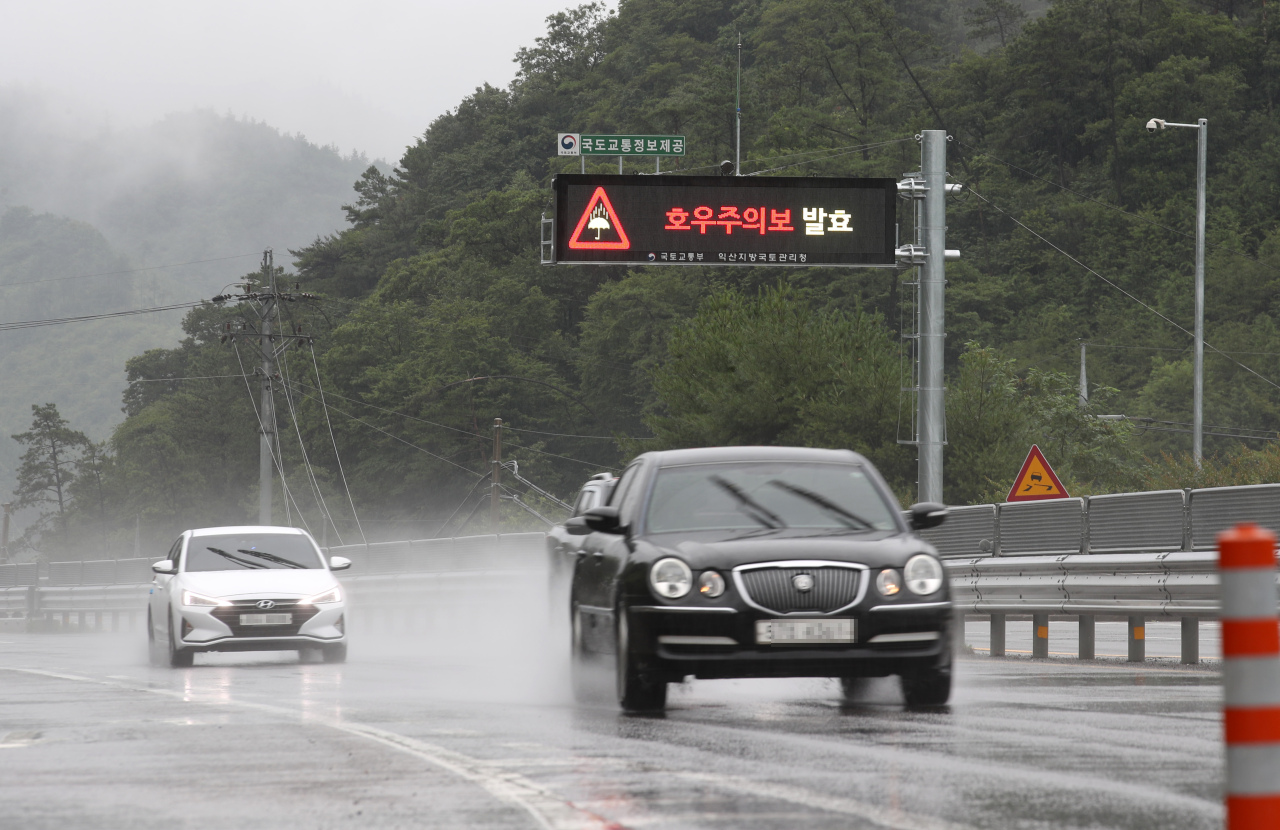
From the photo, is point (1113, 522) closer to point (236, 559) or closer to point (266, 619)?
point (266, 619)

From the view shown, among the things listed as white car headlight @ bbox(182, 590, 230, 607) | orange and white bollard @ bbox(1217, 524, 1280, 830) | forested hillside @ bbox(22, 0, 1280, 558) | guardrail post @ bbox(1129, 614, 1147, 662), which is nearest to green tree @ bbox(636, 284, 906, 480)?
forested hillside @ bbox(22, 0, 1280, 558)

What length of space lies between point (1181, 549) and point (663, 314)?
72823mm

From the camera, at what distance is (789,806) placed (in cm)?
607

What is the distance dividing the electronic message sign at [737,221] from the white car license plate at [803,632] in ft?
68.2

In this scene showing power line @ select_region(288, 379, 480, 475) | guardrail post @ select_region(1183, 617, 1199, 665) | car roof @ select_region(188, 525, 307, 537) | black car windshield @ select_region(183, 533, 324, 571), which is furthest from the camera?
power line @ select_region(288, 379, 480, 475)

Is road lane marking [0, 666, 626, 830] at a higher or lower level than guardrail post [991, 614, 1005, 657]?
higher

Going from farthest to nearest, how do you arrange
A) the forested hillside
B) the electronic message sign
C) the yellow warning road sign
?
the forested hillside → the electronic message sign → the yellow warning road sign

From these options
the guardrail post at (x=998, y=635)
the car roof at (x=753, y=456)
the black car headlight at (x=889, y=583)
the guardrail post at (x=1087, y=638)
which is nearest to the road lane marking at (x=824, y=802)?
the black car headlight at (x=889, y=583)

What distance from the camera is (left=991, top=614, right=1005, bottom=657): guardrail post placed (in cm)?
1727

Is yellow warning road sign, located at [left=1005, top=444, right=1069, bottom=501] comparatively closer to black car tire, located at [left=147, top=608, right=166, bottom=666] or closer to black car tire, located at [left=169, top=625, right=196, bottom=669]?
black car tire, located at [left=169, top=625, right=196, bottom=669]

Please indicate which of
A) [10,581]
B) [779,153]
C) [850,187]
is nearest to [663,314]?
[779,153]

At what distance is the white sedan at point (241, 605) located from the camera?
18.0 meters

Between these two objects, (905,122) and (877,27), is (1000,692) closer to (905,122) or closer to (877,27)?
(905,122)

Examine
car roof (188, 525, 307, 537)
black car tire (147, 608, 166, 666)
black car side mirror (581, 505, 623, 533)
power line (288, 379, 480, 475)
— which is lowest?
black car tire (147, 608, 166, 666)
